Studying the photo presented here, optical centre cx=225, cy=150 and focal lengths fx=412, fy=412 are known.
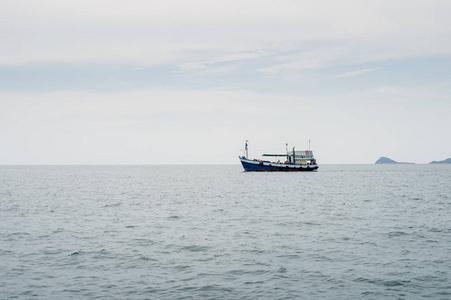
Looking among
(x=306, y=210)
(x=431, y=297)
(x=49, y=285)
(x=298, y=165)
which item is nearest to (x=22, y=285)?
(x=49, y=285)

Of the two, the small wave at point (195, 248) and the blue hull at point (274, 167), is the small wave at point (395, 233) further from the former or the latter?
the blue hull at point (274, 167)

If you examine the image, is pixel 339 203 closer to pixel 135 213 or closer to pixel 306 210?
pixel 306 210

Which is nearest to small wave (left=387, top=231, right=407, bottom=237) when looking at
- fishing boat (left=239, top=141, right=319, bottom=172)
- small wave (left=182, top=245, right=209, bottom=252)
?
small wave (left=182, top=245, right=209, bottom=252)

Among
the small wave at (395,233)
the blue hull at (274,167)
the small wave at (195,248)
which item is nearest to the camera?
the small wave at (195,248)

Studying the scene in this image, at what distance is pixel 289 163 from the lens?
17500 cm

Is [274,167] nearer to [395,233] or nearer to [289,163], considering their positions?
[289,163]

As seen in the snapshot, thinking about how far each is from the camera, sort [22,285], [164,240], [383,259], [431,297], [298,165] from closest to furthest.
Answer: [431,297] < [22,285] < [383,259] < [164,240] < [298,165]

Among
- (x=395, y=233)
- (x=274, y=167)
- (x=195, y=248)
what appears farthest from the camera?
(x=274, y=167)

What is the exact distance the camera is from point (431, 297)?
1538cm

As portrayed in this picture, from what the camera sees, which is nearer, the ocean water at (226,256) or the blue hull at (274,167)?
the ocean water at (226,256)

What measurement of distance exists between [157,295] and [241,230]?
1538 cm

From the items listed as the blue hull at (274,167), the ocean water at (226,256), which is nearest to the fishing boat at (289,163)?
the blue hull at (274,167)

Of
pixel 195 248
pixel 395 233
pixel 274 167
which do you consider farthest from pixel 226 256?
pixel 274 167

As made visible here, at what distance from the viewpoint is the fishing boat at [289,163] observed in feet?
566
